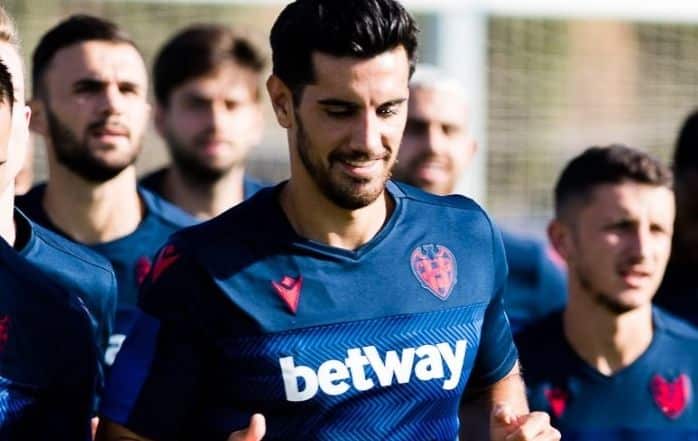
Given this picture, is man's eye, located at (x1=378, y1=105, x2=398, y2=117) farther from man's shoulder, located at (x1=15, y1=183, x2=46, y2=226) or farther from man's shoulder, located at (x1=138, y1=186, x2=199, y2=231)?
man's shoulder, located at (x1=15, y1=183, x2=46, y2=226)

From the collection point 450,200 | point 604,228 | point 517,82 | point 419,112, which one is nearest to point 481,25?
point 517,82

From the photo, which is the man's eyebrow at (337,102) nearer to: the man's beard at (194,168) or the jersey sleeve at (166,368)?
the jersey sleeve at (166,368)

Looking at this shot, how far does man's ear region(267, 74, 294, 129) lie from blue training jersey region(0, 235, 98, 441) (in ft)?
2.19

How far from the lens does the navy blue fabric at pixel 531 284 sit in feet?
25.7

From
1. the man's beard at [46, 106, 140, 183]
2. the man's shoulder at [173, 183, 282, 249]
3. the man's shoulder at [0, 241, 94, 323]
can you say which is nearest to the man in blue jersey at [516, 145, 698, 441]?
the man's beard at [46, 106, 140, 183]

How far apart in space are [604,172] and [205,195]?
1601 mm

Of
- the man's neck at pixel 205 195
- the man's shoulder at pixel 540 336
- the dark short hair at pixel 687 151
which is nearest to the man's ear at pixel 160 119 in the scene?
the man's neck at pixel 205 195

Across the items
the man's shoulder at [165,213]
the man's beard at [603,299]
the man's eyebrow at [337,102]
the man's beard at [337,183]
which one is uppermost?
the man's eyebrow at [337,102]

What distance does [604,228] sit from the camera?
20.0ft

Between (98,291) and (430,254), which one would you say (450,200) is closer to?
(430,254)

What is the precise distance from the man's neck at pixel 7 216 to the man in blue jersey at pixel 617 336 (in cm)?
228

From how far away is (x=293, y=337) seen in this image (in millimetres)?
4121

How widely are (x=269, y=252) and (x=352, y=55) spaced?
1.68 feet

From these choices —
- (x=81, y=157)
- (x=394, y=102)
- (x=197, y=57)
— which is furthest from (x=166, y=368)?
(x=197, y=57)
